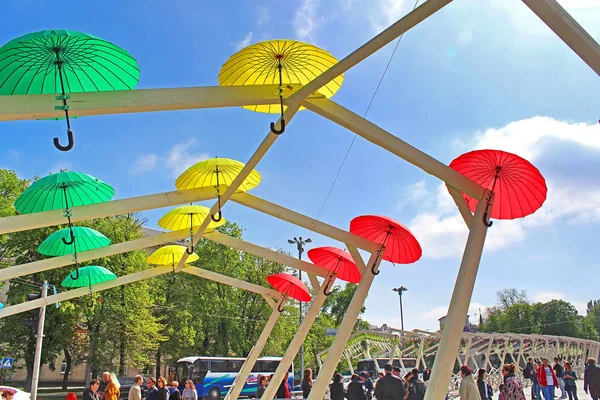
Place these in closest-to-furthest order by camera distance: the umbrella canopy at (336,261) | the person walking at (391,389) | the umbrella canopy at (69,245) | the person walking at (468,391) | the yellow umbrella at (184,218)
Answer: the person walking at (468,391)
the person walking at (391,389)
the yellow umbrella at (184,218)
the umbrella canopy at (69,245)
the umbrella canopy at (336,261)

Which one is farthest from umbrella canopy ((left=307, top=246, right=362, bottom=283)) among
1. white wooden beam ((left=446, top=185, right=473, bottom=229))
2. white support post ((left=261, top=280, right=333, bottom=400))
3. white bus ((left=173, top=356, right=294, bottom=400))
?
white bus ((left=173, top=356, right=294, bottom=400))

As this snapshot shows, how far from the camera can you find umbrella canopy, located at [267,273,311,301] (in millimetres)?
13766

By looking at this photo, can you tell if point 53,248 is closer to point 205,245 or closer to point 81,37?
point 81,37

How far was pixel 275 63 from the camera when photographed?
662cm

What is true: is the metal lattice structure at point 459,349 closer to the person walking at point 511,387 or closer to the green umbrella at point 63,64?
the person walking at point 511,387

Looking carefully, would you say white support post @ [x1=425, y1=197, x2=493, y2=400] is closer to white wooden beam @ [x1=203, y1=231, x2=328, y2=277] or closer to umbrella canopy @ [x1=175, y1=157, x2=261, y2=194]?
umbrella canopy @ [x1=175, y1=157, x2=261, y2=194]

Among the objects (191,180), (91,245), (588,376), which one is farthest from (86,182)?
(588,376)

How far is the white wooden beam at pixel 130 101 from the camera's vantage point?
5.26m

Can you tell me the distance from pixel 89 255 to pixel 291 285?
5599 mm

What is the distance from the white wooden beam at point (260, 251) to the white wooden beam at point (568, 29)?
860 centimetres

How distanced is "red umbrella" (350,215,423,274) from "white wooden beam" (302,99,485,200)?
282 centimetres

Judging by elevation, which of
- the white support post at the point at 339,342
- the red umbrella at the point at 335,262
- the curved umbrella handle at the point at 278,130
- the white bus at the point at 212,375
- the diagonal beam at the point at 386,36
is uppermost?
the diagonal beam at the point at 386,36

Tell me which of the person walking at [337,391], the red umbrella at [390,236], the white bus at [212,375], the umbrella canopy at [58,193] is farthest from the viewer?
the white bus at [212,375]

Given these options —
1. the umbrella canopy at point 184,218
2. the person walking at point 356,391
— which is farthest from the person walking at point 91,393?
the person walking at point 356,391
